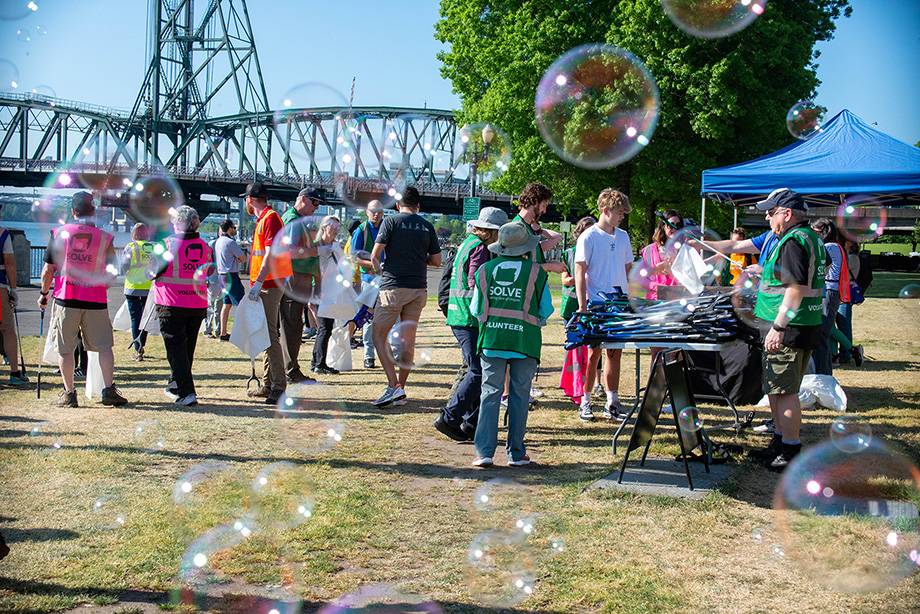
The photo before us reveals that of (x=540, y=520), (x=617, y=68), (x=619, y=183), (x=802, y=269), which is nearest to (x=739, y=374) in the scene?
(x=802, y=269)

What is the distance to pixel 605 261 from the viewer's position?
659 cm

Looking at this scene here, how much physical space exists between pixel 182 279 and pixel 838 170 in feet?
23.2

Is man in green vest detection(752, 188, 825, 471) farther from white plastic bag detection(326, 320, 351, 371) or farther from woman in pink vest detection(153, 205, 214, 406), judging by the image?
white plastic bag detection(326, 320, 351, 371)

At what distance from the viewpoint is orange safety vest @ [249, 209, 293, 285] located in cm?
703

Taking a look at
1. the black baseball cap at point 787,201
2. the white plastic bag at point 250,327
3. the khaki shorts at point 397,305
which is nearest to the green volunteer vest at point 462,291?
the khaki shorts at point 397,305

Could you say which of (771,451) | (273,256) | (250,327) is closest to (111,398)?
(250,327)

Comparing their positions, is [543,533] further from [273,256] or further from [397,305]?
[273,256]

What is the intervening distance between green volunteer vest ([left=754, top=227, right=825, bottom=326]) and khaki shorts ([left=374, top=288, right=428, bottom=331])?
9.63 ft

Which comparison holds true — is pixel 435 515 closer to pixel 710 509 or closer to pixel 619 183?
pixel 710 509

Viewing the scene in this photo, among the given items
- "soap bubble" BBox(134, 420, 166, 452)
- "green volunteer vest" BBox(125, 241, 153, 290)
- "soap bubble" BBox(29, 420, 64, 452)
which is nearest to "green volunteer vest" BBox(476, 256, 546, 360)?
"soap bubble" BBox(134, 420, 166, 452)

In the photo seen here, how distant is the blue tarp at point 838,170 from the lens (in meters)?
8.43

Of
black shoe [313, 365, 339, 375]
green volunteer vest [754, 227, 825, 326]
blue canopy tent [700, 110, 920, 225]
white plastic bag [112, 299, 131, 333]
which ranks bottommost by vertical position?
black shoe [313, 365, 339, 375]

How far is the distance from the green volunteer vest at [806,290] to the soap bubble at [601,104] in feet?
52.2

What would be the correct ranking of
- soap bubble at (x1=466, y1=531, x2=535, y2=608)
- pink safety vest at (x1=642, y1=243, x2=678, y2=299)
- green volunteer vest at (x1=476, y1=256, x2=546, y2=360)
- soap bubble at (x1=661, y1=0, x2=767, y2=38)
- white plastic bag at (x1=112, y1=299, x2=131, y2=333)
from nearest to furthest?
soap bubble at (x1=466, y1=531, x2=535, y2=608) < green volunteer vest at (x1=476, y1=256, x2=546, y2=360) < pink safety vest at (x1=642, y1=243, x2=678, y2=299) < white plastic bag at (x1=112, y1=299, x2=131, y2=333) < soap bubble at (x1=661, y1=0, x2=767, y2=38)
